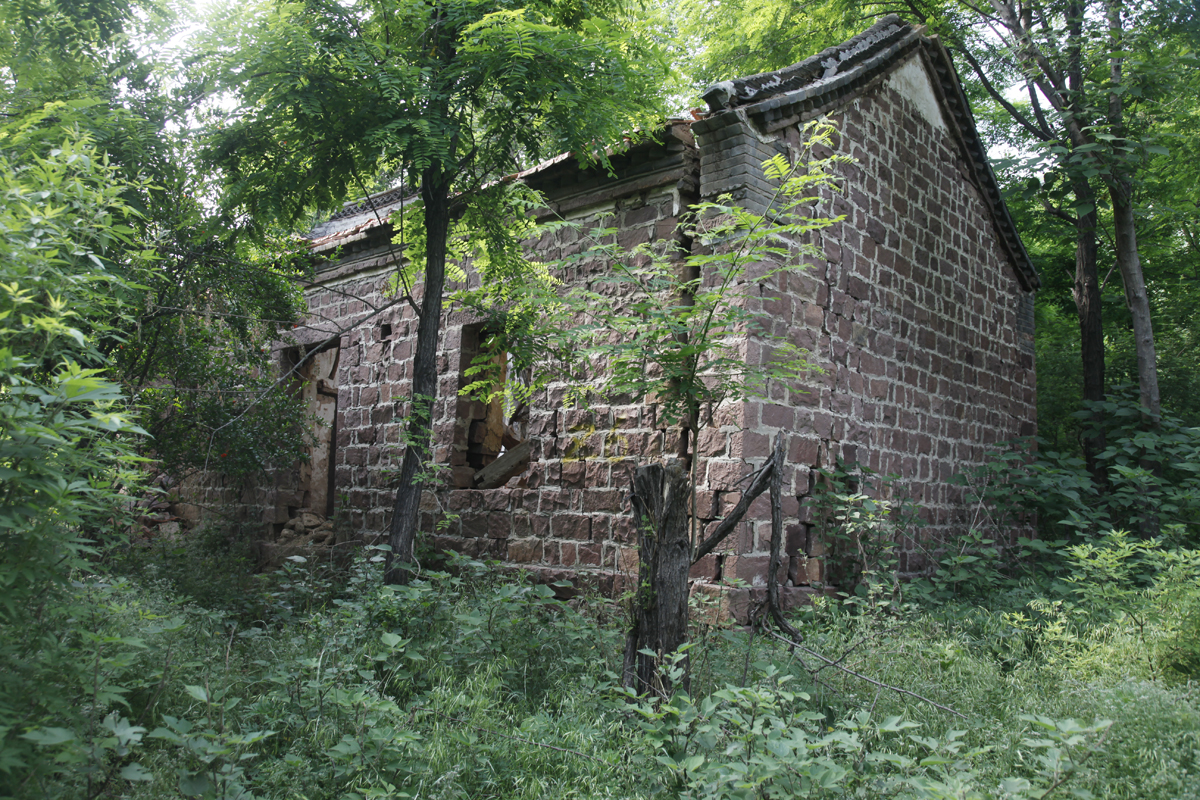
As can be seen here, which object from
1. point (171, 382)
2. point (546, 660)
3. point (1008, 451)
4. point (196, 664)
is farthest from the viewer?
point (1008, 451)

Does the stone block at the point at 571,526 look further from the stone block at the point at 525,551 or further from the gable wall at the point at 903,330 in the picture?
the gable wall at the point at 903,330

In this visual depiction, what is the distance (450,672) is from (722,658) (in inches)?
61.1

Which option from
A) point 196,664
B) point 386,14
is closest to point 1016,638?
point 196,664

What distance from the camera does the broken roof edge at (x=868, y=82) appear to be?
5.89 m

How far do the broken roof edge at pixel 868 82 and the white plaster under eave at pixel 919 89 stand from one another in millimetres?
97

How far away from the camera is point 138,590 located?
17.7 feet

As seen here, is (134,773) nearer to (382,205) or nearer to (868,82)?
(868,82)

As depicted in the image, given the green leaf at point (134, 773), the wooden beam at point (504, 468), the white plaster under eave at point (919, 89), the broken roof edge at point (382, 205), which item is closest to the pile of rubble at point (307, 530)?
the wooden beam at point (504, 468)

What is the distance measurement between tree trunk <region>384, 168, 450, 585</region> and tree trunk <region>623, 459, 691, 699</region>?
7.34 feet

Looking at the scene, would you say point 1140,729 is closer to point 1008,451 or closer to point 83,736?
point 83,736

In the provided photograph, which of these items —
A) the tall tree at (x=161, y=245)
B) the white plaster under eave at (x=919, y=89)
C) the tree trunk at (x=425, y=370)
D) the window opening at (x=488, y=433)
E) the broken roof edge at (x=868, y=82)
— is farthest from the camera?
the white plaster under eave at (x=919, y=89)

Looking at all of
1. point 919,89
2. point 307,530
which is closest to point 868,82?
point 919,89

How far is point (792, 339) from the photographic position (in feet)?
19.4

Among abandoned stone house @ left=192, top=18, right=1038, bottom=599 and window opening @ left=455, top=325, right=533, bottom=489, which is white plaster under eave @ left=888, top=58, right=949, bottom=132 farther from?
window opening @ left=455, top=325, right=533, bottom=489
